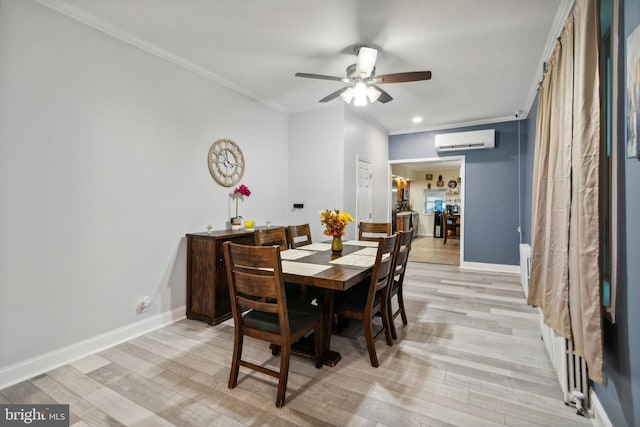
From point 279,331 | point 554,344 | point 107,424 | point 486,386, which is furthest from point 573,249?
point 107,424

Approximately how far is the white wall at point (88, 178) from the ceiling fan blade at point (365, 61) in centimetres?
177

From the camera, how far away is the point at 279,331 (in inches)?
70.7

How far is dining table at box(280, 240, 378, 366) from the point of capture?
191 cm

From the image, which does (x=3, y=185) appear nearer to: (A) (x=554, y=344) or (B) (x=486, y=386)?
(B) (x=486, y=386)

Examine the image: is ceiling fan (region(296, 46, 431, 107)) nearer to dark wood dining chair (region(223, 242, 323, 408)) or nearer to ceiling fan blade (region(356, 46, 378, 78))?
ceiling fan blade (region(356, 46, 378, 78))

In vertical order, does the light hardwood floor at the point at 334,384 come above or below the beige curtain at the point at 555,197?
below

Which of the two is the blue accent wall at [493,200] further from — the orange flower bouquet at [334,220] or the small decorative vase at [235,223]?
the small decorative vase at [235,223]

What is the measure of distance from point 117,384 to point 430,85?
168 inches

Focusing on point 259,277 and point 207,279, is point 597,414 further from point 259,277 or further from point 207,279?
point 207,279

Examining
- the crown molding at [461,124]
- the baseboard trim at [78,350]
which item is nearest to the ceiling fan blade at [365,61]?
the baseboard trim at [78,350]

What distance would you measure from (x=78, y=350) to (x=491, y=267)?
19.0 ft

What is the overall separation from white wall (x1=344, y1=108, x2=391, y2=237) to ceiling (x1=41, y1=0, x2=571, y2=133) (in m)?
0.97

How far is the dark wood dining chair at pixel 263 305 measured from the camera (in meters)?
1.70

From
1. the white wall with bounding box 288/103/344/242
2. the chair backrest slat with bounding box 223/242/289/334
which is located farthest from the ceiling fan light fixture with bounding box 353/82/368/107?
the chair backrest slat with bounding box 223/242/289/334
